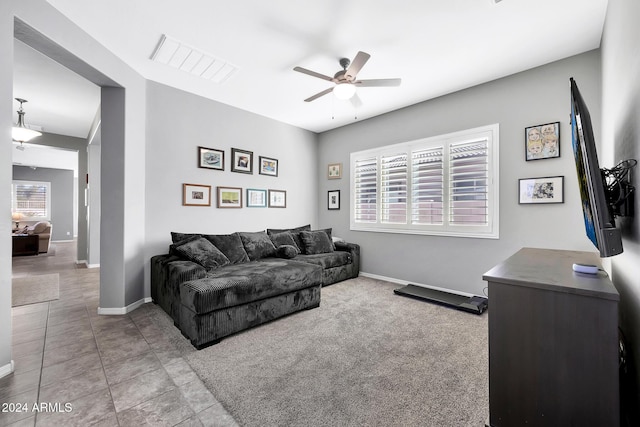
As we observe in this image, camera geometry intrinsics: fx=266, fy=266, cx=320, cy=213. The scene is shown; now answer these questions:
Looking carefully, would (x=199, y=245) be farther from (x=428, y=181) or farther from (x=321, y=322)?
(x=428, y=181)

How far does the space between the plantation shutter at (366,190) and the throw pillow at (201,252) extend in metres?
2.66

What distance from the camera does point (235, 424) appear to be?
1527mm

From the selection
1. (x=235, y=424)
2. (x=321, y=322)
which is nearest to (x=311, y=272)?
(x=321, y=322)

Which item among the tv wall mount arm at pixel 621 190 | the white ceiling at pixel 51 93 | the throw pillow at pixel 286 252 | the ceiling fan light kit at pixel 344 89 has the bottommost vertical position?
the throw pillow at pixel 286 252

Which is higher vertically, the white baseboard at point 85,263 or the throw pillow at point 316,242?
the throw pillow at point 316,242

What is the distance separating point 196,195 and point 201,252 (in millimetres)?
1156

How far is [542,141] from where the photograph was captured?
3.11m

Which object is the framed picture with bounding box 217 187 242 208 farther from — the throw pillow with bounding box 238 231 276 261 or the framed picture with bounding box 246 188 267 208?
the throw pillow with bounding box 238 231 276 261

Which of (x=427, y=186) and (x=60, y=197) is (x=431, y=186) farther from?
(x=60, y=197)

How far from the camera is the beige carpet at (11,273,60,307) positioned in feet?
11.7

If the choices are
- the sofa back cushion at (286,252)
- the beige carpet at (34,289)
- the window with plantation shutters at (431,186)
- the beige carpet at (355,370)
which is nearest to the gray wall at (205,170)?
the sofa back cushion at (286,252)

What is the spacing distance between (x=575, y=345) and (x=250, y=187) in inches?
174

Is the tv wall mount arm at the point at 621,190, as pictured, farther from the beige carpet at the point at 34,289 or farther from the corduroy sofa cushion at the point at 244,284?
the beige carpet at the point at 34,289

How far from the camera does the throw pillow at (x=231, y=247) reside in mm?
3630
